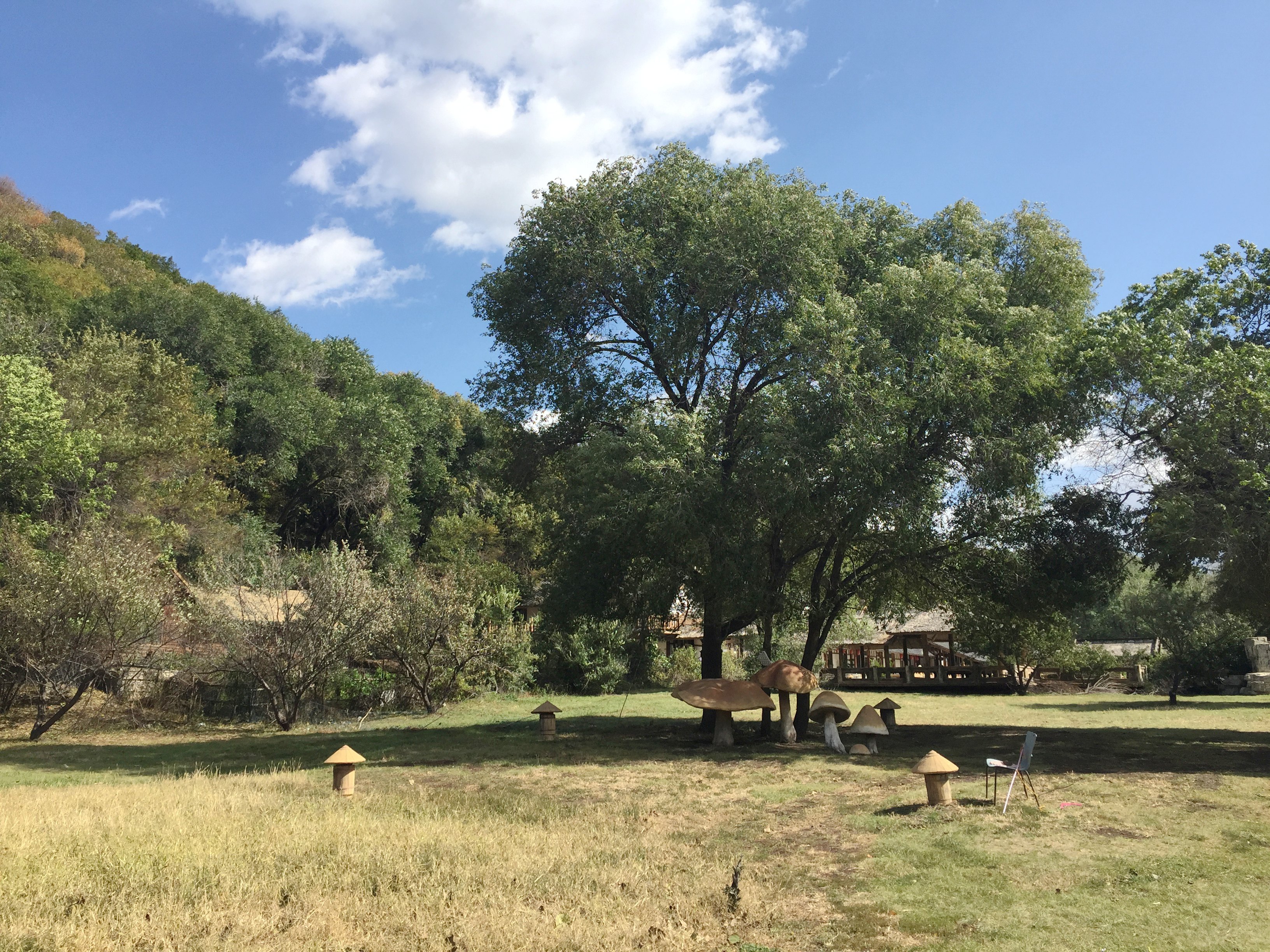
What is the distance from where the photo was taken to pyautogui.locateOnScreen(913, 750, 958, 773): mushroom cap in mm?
10938

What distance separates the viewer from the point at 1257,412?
13.7 m

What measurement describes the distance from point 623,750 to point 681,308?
9.87 metres

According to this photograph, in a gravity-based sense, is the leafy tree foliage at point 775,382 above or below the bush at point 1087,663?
above

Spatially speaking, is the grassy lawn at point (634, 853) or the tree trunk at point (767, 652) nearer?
the grassy lawn at point (634, 853)

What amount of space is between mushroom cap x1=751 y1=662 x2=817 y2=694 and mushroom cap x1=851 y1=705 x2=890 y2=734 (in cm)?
115

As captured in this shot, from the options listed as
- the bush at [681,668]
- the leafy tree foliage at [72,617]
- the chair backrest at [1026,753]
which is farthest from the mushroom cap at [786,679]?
the bush at [681,668]

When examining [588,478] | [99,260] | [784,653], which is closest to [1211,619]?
[784,653]

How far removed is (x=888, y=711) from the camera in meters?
20.2

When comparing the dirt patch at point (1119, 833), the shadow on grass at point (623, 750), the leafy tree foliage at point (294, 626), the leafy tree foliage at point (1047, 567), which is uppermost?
the leafy tree foliage at point (1047, 567)

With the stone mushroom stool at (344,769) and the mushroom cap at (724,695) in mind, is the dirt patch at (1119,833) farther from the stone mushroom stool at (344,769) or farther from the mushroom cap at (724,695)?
the stone mushroom stool at (344,769)

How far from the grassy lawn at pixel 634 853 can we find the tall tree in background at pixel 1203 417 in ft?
11.7

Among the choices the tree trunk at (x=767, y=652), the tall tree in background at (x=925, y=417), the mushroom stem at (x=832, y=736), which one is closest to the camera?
the tall tree in background at (x=925, y=417)

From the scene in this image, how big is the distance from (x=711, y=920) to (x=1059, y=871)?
12.1 ft

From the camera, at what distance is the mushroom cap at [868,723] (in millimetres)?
16453
